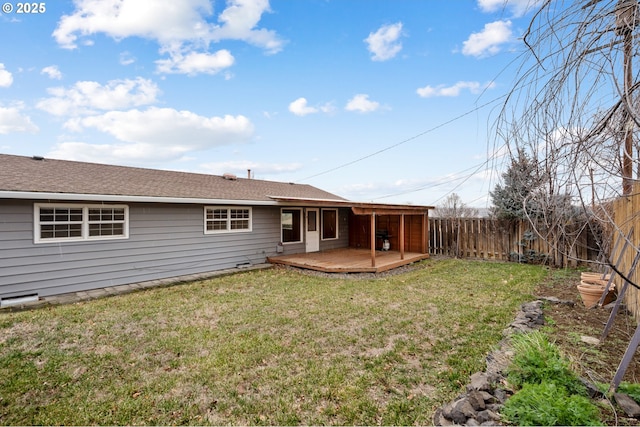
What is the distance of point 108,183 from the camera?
7535 millimetres

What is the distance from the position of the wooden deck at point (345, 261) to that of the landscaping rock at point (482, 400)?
5292mm

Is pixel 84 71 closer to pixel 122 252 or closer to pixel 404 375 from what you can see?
pixel 122 252

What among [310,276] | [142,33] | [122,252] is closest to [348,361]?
[310,276]

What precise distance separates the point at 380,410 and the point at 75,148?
16176 millimetres

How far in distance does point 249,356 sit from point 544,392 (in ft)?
9.82

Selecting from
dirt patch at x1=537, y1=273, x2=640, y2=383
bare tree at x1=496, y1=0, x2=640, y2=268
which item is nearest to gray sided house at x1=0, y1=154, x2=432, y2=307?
dirt patch at x1=537, y1=273, x2=640, y2=383

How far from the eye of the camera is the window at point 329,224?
41.2ft

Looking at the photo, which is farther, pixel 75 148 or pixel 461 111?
pixel 75 148

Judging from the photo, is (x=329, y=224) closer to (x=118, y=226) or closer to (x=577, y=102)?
(x=118, y=226)

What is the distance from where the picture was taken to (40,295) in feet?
20.4

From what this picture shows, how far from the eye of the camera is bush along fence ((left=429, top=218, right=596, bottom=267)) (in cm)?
972

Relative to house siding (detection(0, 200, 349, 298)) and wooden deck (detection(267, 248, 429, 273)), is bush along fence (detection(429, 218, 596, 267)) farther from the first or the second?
house siding (detection(0, 200, 349, 298))

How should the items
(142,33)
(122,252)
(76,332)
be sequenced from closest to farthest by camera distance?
(76,332) → (122,252) → (142,33)

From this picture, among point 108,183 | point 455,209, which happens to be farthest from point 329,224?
point 108,183
